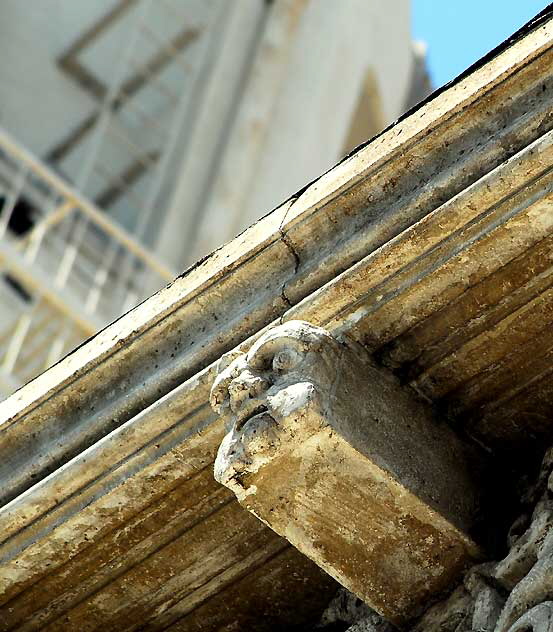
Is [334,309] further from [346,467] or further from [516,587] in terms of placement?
[516,587]

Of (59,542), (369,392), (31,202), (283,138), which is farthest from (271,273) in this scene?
(283,138)

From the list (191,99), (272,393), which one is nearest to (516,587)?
(272,393)

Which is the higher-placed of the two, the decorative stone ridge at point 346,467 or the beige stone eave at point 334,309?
the beige stone eave at point 334,309

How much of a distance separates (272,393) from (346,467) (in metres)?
0.20

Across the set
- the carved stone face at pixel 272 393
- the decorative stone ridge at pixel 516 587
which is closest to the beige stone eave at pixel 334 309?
the carved stone face at pixel 272 393

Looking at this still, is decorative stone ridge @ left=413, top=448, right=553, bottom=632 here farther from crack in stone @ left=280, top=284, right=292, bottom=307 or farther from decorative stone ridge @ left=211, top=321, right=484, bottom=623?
crack in stone @ left=280, top=284, right=292, bottom=307

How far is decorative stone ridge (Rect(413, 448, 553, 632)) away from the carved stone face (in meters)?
0.45

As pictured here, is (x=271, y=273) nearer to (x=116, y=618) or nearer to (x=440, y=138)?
(x=440, y=138)

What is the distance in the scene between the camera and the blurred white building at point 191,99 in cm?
1872

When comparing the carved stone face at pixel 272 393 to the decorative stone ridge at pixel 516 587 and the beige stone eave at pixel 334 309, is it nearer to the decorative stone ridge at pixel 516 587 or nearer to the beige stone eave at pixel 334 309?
the beige stone eave at pixel 334 309

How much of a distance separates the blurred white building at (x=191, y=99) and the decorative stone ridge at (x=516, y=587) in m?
12.8

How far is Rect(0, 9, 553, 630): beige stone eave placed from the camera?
4.32m

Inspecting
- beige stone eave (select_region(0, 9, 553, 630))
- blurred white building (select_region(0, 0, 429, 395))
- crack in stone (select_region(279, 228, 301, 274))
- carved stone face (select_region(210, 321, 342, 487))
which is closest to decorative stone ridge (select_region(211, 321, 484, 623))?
carved stone face (select_region(210, 321, 342, 487))

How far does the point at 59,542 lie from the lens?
478cm
